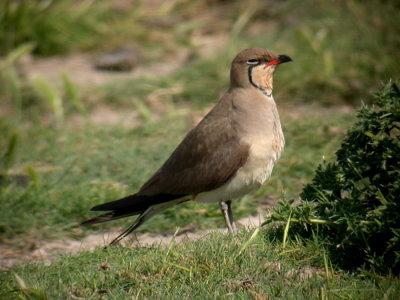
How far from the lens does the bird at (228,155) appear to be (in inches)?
135

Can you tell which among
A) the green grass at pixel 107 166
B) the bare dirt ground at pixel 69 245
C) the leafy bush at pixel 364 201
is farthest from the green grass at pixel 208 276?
the green grass at pixel 107 166

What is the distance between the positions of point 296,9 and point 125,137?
3298 millimetres

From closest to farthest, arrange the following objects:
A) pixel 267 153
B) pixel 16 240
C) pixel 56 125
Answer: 1. pixel 267 153
2. pixel 16 240
3. pixel 56 125

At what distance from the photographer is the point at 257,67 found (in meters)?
3.70

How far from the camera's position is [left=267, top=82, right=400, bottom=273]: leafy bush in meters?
2.83

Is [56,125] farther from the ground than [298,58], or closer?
closer

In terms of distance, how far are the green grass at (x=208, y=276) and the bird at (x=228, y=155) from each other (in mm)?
366

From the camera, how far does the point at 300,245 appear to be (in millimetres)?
3113

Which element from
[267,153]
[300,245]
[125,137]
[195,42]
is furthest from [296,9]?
[300,245]

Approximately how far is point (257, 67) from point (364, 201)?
1196 mm

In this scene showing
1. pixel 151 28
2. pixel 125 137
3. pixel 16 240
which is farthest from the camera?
pixel 151 28

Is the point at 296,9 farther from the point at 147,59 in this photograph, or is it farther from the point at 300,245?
the point at 300,245

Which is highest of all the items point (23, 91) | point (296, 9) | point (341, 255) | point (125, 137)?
point (296, 9)

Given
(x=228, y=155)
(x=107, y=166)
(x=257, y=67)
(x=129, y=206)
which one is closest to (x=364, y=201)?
(x=228, y=155)
